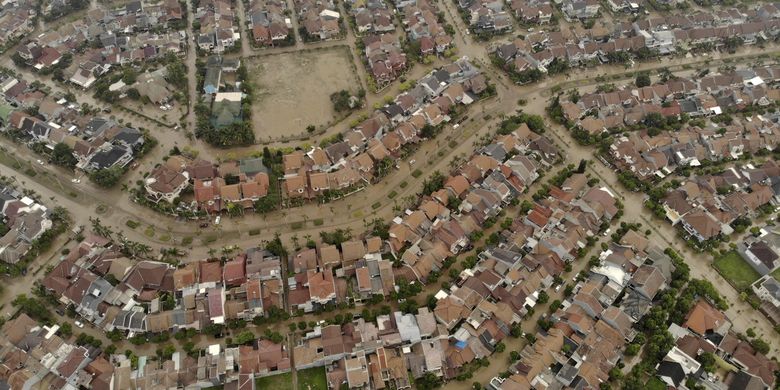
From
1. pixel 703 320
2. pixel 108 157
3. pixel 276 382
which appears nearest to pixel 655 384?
pixel 703 320

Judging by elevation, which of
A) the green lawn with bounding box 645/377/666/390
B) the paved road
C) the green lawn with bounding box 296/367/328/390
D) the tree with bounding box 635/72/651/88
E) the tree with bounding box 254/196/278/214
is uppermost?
the tree with bounding box 635/72/651/88

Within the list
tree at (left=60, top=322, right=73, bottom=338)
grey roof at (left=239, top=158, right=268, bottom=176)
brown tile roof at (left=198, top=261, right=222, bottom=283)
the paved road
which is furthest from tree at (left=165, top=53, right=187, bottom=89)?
the paved road

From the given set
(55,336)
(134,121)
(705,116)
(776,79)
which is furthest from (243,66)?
(776,79)

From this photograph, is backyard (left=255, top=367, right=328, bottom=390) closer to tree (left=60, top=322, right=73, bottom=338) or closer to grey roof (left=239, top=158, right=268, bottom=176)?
tree (left=60, top=322, right=73, bottom=338)

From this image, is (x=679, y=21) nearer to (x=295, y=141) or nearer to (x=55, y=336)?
(x=295, y=141)

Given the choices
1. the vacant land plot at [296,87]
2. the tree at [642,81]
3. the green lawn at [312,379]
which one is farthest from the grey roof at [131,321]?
the tree at [642,81]

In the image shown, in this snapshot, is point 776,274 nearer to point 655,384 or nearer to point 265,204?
point 655,384
